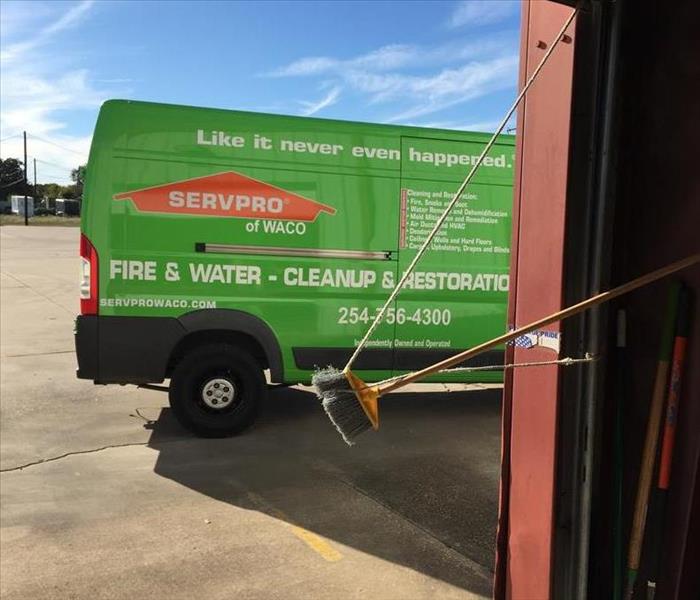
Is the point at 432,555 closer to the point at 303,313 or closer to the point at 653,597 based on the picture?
the point at 653,597

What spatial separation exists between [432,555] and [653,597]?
1982 millimetres

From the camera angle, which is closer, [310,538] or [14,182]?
[310,538]

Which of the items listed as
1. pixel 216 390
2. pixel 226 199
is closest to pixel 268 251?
pixel 226 199

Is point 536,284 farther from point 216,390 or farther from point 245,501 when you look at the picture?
point 216,390

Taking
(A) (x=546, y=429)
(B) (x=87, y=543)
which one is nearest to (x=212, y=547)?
(B) (x=87, y=543)

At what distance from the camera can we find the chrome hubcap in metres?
5.76

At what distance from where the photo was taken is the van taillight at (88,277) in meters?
5.41

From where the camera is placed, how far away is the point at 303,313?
19.2 feet

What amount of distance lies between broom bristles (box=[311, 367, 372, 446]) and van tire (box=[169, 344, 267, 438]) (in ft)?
13.2

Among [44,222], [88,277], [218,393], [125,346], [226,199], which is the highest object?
[44,222]

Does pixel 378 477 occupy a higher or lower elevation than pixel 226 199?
lower

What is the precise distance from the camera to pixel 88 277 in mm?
5430

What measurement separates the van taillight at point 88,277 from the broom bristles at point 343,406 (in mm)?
4091

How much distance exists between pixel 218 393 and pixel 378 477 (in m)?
1.67
